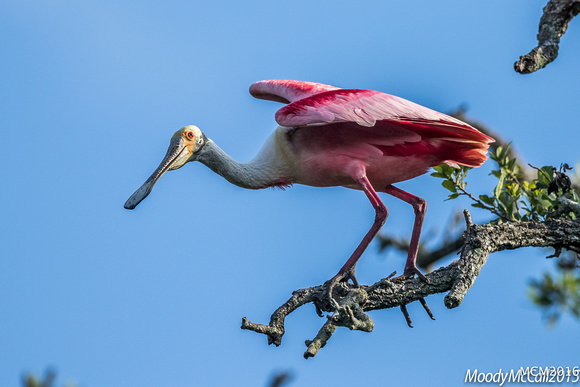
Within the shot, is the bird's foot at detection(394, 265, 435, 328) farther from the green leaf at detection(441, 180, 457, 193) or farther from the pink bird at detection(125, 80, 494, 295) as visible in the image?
the green leaf at detection(441, 180, 457, 193)

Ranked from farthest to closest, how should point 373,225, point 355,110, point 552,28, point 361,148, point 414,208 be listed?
point 414,208, point 361,148, point 373,225, point 355,110, point 552,28

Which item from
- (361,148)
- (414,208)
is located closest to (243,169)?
(361,148)

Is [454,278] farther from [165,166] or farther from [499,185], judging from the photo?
[165,166]

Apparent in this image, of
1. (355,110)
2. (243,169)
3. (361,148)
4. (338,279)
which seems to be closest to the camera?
(338,279)

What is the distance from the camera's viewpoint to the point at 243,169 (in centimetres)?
741

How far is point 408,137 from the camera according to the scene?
6.78 m

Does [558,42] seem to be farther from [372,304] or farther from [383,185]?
[372,304]

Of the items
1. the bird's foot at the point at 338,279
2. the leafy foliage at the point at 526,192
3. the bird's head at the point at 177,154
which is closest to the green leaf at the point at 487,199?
the leafy foliage at the point at 526,192

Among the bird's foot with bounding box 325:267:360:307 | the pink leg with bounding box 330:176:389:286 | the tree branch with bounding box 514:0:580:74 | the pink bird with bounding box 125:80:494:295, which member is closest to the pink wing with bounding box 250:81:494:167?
the pink bird with bounding box 125:80:494:295

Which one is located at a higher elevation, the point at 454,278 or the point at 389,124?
the point at 389,124

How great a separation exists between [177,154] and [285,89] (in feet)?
4.12

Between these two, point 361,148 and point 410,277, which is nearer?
point 410,277

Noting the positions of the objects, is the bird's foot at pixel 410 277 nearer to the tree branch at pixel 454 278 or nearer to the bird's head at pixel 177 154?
the tree branch at pixel 454 278

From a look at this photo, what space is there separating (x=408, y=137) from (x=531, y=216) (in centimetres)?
124
